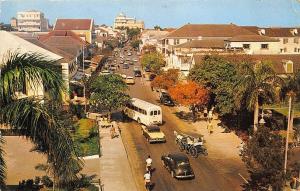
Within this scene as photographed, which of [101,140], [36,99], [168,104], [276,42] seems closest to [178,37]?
[276,42]

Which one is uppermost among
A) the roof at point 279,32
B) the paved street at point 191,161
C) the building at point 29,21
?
the building at point 29,21

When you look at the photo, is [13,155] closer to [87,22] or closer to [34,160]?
[34,160]

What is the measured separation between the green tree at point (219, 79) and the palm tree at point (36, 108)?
76.2 ft

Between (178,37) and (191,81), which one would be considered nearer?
(191,81)

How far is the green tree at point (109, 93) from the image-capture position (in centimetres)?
4038

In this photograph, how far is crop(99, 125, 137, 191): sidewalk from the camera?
24.9 m

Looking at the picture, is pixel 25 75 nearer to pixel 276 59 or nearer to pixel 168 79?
pixel 168 79

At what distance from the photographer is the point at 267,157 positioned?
20766 millimetres

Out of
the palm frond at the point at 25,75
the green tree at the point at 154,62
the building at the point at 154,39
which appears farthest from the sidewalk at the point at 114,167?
the building at the point at 154,39

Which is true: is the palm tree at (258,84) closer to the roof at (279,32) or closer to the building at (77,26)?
the roof at (279,32)

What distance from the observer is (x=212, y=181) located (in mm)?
25875

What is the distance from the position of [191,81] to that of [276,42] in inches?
1273

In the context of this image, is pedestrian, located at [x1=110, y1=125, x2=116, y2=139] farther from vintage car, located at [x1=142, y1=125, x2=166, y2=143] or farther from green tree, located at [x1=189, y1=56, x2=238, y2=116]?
green tree, located at [x1=189, y1=56, x2=238, y2=116]

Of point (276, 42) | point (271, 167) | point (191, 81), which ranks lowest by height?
point (271, 167)
